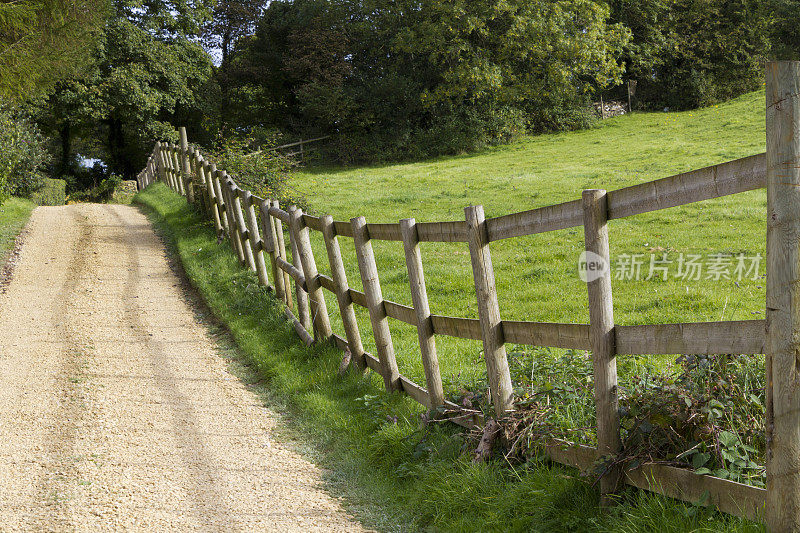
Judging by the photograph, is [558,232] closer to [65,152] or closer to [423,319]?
[423,319]

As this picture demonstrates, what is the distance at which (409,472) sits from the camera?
14.9ft

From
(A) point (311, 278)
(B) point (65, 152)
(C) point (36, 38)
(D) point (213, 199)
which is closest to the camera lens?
(A) point (311, 278)

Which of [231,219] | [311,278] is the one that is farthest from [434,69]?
[311,278]

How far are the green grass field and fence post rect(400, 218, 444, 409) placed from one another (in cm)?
1078

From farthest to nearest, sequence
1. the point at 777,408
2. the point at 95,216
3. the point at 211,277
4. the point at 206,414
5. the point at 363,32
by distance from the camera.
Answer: the point at 363,32 → the point at 95,216 → the point at 211,277 → the point at 206,414 → the point at 777,408

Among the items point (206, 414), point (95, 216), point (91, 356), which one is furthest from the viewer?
point (95, 216)

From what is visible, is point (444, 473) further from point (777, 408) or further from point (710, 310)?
point (710, 310)

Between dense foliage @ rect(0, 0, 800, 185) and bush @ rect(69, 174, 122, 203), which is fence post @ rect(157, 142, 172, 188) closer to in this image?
dense foliage @ rect(0, 0, 800, 185)

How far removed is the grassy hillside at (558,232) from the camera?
26.8 ft

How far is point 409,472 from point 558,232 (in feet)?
30.7

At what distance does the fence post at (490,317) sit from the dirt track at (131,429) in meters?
1.25

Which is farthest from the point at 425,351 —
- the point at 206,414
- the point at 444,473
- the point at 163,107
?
the point at 163,107

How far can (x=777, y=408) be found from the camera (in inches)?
104

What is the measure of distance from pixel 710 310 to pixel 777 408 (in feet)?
18.5
